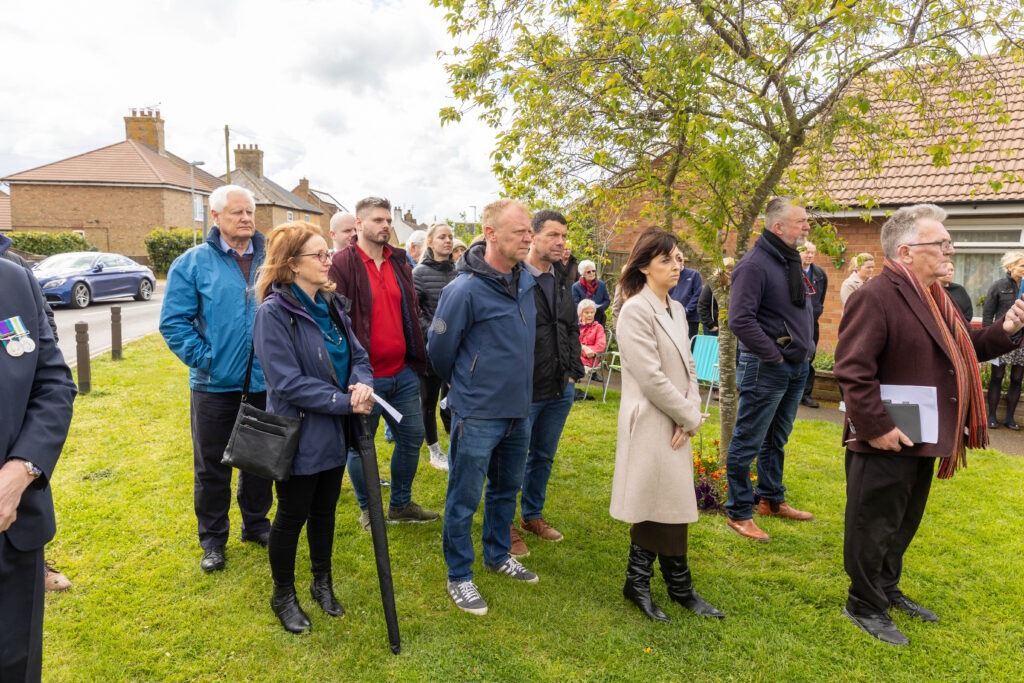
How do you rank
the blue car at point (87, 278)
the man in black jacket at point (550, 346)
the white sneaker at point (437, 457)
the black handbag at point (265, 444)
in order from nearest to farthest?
the black handbag at point (265, 444)
the man in black jacket at point (550, 346)
the white sneaker at point (437, 457)
the blue car at point (87, 278)

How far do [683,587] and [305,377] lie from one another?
248 cm

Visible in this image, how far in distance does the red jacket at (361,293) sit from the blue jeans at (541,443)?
1039 millimetres

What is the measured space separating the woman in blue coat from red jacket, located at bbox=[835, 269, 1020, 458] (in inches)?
103

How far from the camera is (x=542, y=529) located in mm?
4738

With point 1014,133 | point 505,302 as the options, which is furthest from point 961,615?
point 1014,133

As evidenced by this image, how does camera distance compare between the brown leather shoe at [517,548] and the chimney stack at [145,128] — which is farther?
the chimney stack at [145,128]

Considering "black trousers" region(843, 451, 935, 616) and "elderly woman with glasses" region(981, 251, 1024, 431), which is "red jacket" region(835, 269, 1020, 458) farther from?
"elderly woman with glasses" region(981, 251, 1024, 431)

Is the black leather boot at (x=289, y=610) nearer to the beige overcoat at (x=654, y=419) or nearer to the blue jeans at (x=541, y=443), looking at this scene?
the blue jeans at (x=541, y=443)

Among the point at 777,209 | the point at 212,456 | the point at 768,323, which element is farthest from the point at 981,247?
the point at 212,456

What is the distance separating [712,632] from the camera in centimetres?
348

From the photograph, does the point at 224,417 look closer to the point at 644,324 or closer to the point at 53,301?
the point at 644,324

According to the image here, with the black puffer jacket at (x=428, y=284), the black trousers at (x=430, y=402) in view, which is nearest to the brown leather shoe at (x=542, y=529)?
the black trousers at (x=430, y=402)

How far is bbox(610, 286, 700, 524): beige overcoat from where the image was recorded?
3.40 meters

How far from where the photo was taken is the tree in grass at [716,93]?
4520 mm
